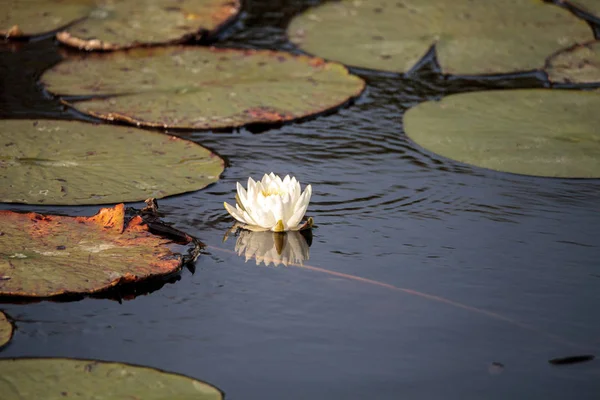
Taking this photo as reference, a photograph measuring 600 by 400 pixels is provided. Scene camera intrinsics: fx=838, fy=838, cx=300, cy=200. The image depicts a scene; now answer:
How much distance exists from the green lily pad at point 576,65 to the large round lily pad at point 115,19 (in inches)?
77.4

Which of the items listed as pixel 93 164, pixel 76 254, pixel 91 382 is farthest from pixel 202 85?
pixel 91 382

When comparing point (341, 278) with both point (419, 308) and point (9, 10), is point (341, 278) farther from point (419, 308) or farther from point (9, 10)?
point (9, 10)

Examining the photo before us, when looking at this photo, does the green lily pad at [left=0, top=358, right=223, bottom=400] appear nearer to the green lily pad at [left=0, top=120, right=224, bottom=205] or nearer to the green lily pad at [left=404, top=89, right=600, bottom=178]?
the green lily pad at [left=0, top=120, right=224, bottom=205]

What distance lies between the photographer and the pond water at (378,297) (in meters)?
2.28

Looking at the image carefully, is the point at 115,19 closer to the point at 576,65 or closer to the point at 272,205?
the point at 272,205

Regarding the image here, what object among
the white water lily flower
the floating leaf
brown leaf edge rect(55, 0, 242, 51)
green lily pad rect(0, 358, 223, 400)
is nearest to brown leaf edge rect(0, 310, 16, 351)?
green lily pad rect(0, 358, 223, 400)

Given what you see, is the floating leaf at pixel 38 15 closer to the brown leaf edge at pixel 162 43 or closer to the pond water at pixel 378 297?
the brown leaf edge at pixel 162 43

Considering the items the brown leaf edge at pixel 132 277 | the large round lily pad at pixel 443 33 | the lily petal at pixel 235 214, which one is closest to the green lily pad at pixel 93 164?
the brown leaf edge at pixel 132 277

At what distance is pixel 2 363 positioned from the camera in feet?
7.20

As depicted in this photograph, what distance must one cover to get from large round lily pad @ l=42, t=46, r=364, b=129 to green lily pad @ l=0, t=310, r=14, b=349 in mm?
1604

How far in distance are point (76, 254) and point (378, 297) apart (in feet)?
3.21

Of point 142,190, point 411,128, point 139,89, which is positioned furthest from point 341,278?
point 139,89

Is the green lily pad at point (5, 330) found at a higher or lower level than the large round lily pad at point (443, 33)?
lower

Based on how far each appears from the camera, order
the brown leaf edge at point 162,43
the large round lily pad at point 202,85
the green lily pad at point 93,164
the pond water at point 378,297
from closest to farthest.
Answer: the pond water at point 378,297 < the green lily pad at point 93,164 < the large round lily pad at point 202,85 < the brown leaf edge at point 162,43
